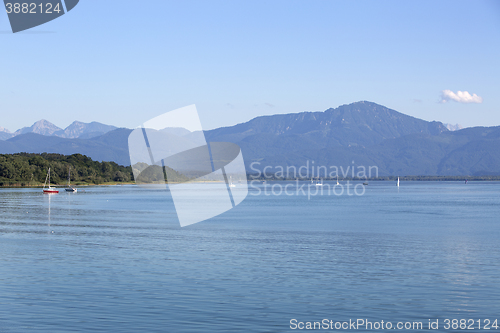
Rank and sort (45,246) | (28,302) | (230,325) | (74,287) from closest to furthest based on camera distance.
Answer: (230,325) < (28,302) < (74,287) < (45,246)

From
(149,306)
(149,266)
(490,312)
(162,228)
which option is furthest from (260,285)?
(162,228)

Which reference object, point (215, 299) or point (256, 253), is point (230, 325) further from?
point (256, 253)

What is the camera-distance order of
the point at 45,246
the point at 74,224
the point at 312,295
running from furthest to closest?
the point at 74,224 → the point at 45,246 → the point at 312,295

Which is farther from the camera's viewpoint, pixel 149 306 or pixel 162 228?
pixel 162 228

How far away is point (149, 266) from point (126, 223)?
31.7 metres

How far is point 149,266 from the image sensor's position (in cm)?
2873

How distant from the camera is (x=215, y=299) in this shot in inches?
821

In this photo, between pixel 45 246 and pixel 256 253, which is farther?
pixel 45 246

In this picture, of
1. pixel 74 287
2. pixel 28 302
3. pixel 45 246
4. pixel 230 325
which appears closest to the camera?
pixel 230 325

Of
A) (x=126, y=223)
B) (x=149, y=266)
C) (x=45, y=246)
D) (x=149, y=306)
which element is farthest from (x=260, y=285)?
(x=126, y=223)

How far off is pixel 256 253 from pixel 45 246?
1609 centimetres

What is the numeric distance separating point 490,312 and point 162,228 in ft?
129

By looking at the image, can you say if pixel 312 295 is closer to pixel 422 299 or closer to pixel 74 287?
pixel 422 299

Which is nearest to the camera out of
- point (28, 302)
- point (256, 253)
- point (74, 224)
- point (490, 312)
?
point (490, 312)
